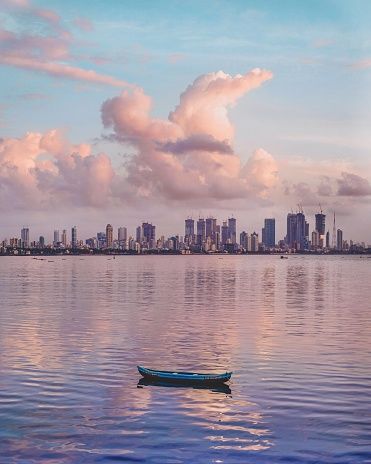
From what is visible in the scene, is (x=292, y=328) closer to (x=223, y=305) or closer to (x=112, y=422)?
(x=223, y=305)

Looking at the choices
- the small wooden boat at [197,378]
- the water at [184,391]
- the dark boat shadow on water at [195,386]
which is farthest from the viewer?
the small wooden boat at [197,378]

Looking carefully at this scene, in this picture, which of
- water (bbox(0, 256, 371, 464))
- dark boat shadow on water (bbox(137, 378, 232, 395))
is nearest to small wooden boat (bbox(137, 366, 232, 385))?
dark boat shadow on water (bbox(137, 378, 232, 395))

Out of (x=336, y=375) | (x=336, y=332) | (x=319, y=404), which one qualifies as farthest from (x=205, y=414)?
(x=336, y=332)

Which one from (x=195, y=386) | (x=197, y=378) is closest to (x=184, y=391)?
(x=195, y=386)

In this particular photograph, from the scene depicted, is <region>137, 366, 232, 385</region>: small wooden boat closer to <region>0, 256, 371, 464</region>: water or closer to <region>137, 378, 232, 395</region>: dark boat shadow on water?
<region>137, 378, 232, 395</region>: dark boat shadow on water

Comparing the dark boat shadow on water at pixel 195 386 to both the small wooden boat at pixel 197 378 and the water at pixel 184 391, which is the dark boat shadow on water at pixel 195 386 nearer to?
the small wooden boat at pixel 197 378

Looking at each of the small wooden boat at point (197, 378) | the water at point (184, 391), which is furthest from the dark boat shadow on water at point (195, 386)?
the water at point (184, 391)

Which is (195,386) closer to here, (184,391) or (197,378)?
(197,378)

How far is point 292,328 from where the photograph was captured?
3312 inches

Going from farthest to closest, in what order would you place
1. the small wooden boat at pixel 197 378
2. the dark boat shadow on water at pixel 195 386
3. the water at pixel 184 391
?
the small wooden boat at pixel 197 378, the dark boat shadow on water at pixel 195 386, the water at pixel 184 391

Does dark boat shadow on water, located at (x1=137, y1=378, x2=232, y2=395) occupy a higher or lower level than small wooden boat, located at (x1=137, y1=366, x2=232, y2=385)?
lower

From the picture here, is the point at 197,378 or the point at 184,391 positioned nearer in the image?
the point at 184,391

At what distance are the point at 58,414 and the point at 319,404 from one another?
1635 centimetres

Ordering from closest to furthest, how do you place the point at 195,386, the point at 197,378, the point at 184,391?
the point at 184,391
the point at 197,378
the point at 195,386
